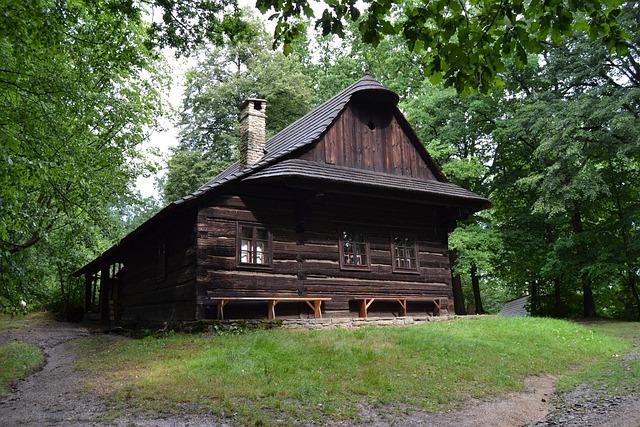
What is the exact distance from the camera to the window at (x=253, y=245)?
14.2m

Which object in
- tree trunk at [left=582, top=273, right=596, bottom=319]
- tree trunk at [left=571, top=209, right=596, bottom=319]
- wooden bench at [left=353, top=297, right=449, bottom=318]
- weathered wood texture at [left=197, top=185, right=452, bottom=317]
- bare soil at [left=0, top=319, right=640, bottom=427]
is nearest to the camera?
bare soil at [left=0, top=319, right=640, bottom=427]

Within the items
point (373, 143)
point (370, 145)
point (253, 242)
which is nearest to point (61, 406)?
point (253, 242)

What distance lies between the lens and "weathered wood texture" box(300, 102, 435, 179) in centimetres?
1642

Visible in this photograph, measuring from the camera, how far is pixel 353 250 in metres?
16.2

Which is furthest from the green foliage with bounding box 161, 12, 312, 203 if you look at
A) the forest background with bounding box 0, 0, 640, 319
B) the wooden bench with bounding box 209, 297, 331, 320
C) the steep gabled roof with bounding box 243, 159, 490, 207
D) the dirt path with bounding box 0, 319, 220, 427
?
the dirt path with bounding box 0, 319, 220, 427

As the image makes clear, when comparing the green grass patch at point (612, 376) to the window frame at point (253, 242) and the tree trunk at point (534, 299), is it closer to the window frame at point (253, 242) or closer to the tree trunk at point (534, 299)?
→ the window frame at point (253, 242)

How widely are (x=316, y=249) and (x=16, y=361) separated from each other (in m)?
8.02

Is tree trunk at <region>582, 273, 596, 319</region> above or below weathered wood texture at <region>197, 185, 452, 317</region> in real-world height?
below

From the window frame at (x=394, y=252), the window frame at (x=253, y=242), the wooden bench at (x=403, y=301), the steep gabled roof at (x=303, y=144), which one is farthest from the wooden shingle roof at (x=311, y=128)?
the wooden bench at (x=403, y=301)

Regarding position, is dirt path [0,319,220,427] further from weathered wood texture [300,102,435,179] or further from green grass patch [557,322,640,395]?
weathered wood texture [300,102,435,179]

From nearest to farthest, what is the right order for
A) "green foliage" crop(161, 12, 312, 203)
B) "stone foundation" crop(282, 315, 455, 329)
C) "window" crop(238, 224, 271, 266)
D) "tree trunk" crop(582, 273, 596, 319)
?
"stone foundation" crop(282, 315, 455, 329) < "window" crop(238, 224, 271, 266) < "tree trunk" crop(582, 273, 596, 319) < "green foliage" crop(161, 12, 312, 203)

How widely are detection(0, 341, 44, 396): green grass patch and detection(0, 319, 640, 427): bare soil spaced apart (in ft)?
1.10

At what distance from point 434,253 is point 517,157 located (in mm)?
10676

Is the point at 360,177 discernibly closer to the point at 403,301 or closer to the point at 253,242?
the point at 253,242
